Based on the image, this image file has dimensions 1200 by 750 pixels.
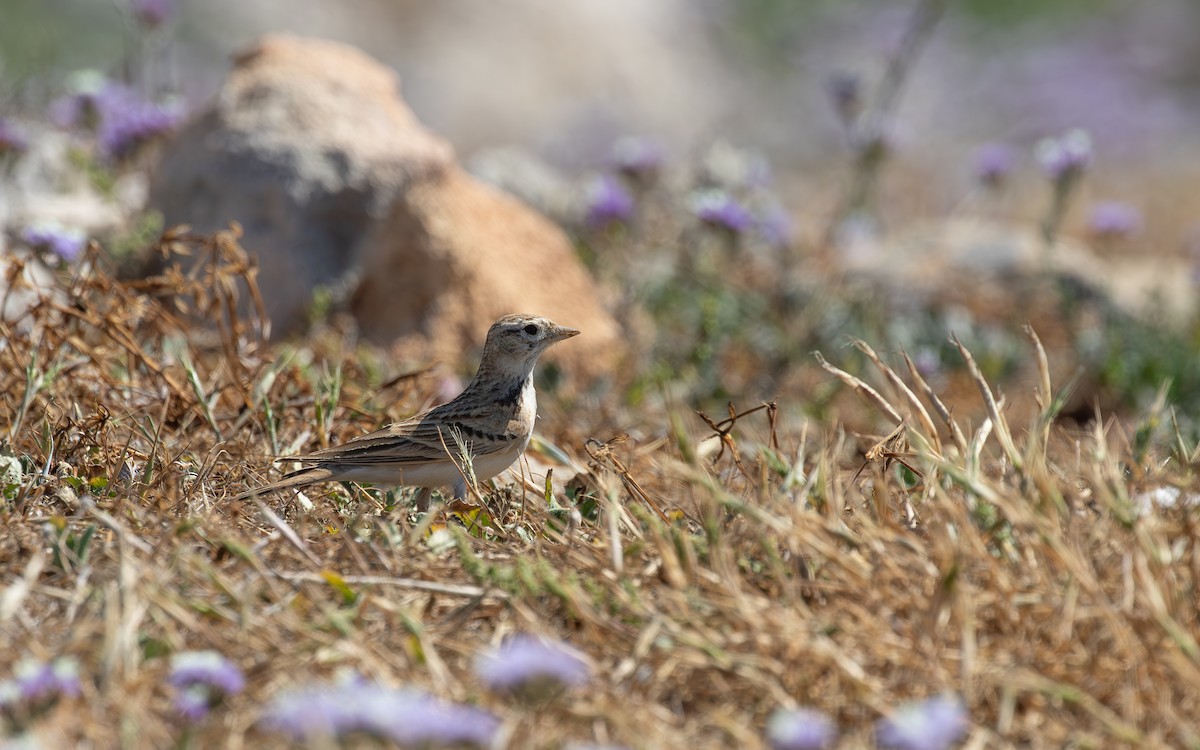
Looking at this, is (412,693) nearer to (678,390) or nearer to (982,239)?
(678,390)

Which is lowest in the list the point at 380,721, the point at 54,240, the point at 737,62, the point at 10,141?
the point at 380,721

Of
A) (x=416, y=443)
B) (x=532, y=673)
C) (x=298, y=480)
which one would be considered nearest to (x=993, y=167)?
(x=416, y=443)

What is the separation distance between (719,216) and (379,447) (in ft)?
12.8

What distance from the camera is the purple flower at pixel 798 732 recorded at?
2.34m

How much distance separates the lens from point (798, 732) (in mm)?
2344

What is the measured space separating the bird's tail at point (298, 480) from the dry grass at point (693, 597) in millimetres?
64

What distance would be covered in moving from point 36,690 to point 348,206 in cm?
476

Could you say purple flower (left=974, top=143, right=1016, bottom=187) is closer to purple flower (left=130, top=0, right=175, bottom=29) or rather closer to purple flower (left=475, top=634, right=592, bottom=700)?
purple flower (left=130, top=0, right=175, bottom=29)

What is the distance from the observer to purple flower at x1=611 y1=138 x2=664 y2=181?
29.4ft

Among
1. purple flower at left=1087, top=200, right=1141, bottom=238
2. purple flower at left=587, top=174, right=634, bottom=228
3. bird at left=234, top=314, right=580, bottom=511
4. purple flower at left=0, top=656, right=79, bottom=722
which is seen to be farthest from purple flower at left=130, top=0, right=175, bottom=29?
purple flower at left=0, top=656, right=79, bottom=722

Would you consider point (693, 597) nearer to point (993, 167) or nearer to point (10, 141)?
point (10, 141)

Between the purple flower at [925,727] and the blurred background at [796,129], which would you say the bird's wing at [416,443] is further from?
the blurred background at [796,129]

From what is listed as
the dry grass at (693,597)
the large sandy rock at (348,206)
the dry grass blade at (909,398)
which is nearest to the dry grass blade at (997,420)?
the dry grass at (693,597)

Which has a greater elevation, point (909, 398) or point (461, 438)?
point (461, 438)
